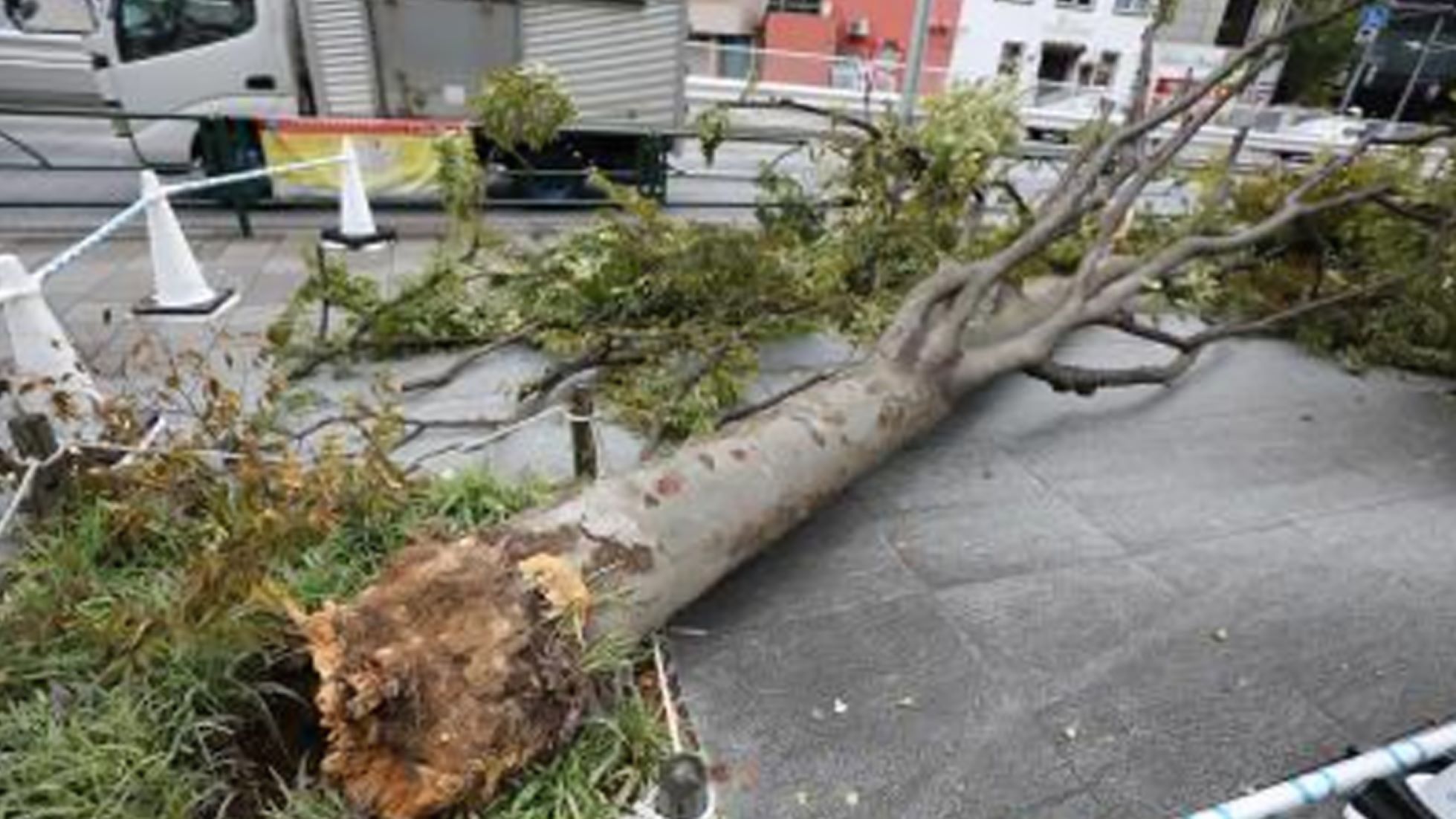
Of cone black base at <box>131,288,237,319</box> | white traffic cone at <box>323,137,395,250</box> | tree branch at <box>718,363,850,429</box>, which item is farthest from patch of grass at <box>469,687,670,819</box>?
white traffic cone at <box>323,137,395,250</box>

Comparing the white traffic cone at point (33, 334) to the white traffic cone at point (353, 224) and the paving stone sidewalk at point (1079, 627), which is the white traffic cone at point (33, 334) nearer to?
the paving stone sidewalk at point (1079, 627)

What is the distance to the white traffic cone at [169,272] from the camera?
491 centimetres

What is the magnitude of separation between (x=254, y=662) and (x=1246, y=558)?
3.20 metres

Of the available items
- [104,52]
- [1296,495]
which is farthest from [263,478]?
[104,52]

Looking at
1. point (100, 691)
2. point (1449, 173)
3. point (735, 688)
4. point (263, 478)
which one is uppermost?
point (1449, 173)

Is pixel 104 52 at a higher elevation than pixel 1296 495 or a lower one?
higher

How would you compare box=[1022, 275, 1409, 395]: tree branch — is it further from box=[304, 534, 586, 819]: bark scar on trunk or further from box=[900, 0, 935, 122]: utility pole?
box=[900, 0, 935, 122]: utility pole

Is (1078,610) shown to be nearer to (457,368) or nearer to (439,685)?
(439,685)

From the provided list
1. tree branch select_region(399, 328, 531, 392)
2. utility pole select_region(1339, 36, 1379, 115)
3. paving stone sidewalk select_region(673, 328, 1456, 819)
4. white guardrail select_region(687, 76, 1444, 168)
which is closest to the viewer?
paving stone sidewalk select_region(673, 328, 1456, 819)

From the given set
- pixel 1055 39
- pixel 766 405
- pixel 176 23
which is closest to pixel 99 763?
pixel 766 405

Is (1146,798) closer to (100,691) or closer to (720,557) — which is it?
(720,557)

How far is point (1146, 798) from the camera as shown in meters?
2.22

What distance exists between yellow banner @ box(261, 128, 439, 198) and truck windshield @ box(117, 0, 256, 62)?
2010 mm

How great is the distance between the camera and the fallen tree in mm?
1913
